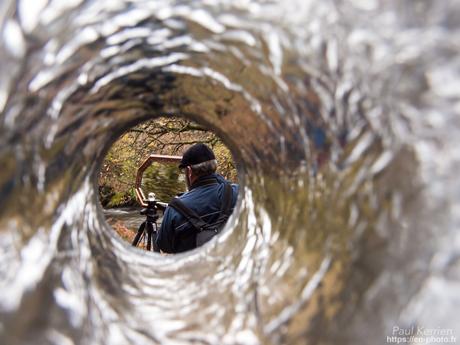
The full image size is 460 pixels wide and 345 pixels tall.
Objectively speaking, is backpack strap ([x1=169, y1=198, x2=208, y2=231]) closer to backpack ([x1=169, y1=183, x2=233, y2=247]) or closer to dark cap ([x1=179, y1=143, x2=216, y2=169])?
backpack ([x1=169, y1=183, x2=233, y2=247])

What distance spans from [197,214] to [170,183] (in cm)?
661

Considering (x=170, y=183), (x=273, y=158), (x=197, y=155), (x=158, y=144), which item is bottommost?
(x=273, y=158)

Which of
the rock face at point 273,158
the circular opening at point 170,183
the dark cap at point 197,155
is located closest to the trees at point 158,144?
the circular opening at point 170,183

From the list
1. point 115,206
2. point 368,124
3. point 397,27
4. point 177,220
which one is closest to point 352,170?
point 368,124

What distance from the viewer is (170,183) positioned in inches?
335

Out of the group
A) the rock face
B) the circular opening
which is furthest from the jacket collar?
the rock face

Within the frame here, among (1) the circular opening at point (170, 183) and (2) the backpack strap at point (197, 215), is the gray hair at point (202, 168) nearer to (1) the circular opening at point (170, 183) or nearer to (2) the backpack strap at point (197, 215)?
(1) the circular opening at point (170, 183)

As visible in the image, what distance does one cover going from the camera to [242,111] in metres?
0.68

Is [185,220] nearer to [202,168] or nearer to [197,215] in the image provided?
[197,215]

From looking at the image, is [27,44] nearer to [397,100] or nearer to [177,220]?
[397,100]

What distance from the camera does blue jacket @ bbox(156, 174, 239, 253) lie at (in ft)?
6.41

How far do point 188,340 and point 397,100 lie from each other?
40 centimetres

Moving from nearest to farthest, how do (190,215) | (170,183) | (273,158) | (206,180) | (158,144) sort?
(273,158) → (190,215) → (206,180) → (158,144) → (170,183)

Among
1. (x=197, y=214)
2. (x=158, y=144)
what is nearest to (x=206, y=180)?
(x=197, y=214)
